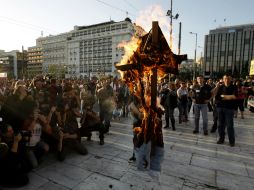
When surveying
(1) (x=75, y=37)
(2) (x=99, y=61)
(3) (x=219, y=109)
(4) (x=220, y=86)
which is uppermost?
(1) (x=75, y=37)

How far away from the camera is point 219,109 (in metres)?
6.77

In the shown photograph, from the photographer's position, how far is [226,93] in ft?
21.8

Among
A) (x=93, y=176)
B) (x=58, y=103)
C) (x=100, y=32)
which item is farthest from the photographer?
(x=100, y=32)

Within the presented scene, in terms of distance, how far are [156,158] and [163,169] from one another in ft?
3.84

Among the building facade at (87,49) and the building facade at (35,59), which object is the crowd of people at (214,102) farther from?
the building facade at (35,59)

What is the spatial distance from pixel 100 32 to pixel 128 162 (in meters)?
110

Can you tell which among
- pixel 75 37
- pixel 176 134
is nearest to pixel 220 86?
pixel 176 134

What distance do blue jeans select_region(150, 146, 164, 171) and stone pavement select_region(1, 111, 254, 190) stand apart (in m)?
0.49

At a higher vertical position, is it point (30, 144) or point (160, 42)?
point (160, 42)

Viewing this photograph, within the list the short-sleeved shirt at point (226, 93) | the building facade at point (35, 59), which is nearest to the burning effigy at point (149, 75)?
the short-sleeved shirt at point (226, 93)

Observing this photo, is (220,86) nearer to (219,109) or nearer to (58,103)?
(219,109)

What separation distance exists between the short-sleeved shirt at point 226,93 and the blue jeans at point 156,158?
377 cm

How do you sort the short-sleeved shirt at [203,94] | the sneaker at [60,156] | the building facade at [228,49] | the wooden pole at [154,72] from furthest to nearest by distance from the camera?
the building facade at [228,49] < the short-sleeved shirt at [203,94] < the sneaker at [60,156] < the wooden pole at [154,72]

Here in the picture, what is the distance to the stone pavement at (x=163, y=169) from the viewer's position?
4039mm
